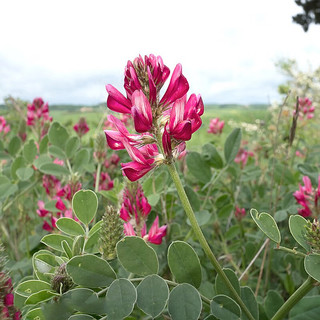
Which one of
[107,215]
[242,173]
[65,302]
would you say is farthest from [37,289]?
[242,173]

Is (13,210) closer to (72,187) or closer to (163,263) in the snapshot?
(72,187)

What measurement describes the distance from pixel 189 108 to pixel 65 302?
1.41 feet

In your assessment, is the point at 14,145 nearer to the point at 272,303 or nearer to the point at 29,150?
the point at 29,150

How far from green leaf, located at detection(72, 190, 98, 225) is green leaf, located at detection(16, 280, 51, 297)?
0.59 feet

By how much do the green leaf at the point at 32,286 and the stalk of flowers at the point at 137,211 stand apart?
1.04 feet

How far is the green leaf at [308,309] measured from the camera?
0.76 metres

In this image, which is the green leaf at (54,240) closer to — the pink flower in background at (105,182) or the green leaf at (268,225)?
the green leaf at (268,225)

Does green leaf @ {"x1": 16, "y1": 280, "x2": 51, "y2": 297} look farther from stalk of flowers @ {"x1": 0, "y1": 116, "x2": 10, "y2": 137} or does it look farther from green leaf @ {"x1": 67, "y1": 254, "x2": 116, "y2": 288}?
stalk of flowers @ {"x1": 0, "y1": 116, "x2": 10, "y2": 137}

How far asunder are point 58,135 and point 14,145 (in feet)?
1.40

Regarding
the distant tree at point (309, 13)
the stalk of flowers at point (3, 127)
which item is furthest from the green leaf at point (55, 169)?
the distant tree at point (309, 13)

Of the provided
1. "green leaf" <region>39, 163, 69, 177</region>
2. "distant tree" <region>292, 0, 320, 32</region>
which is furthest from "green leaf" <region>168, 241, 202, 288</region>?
"distant tree" <region>292, 0, 320, 32</region>

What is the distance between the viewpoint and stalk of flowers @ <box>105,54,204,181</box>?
2.21ft

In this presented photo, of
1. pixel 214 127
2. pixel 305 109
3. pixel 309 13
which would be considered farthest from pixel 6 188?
pixel 309 13

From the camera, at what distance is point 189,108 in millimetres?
711
